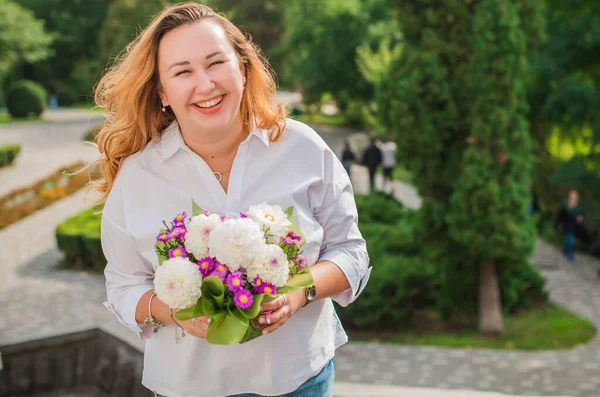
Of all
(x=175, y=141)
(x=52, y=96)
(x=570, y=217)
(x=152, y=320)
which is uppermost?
(x=175, y=141)

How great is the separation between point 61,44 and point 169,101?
146 ft

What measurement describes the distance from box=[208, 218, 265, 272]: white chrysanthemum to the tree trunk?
941 cm

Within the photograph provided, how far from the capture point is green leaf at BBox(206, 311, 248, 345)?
1860 millimetres

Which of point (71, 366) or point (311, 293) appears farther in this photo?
point (71, 366)

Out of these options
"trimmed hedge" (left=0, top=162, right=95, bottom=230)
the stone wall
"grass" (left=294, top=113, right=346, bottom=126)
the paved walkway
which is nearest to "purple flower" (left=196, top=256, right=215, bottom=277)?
the stone wall

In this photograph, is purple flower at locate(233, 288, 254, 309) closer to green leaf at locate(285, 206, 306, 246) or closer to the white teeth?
green leaf at locate(285, 206, 306, 246)

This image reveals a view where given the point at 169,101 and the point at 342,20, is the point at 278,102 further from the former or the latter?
the point at 342,20

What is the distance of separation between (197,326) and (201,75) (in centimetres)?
68

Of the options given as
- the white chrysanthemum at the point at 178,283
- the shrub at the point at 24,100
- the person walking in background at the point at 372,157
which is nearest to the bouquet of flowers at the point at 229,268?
the white chrysanthemum at the point at 178,283

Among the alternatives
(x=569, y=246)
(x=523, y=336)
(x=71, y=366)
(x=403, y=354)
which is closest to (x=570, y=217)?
(x=569, y=246)

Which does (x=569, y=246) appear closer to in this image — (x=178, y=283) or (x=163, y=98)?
(x=163, y=98)

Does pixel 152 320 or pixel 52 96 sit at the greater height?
pixel 152 320

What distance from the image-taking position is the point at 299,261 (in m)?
2.02

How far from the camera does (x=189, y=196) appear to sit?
2.16 metres
